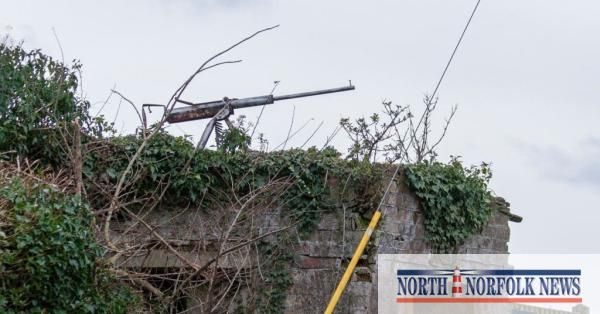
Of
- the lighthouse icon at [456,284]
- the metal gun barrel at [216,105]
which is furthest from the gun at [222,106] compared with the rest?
the lighthouse icon at [456,284]

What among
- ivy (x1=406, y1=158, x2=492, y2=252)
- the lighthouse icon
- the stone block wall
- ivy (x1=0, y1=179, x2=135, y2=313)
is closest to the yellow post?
the stone block wall

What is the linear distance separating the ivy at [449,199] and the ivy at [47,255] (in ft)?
11.2

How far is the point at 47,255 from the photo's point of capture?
634 cm

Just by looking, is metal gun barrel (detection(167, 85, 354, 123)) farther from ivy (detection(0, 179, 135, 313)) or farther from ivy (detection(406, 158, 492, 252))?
ivy (detection(0, 179, 135, 313))

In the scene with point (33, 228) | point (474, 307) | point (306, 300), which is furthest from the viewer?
point (474, 307)

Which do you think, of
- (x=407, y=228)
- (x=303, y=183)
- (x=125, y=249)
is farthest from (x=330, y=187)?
(x=125, y=249)

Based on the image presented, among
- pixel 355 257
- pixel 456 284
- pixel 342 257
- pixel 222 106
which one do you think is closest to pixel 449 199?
pixel 456 284

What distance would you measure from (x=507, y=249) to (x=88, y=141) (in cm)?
466

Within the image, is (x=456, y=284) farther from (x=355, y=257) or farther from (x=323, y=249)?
(x=355, y=257)

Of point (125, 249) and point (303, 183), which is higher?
point (303, 183)

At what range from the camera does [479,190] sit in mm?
9617

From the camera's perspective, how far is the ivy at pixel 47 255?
6.24 metres

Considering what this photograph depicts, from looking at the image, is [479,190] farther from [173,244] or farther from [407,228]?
[173,244]

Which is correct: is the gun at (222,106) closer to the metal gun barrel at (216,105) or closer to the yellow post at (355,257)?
the metal gun barrel at (216,105)
